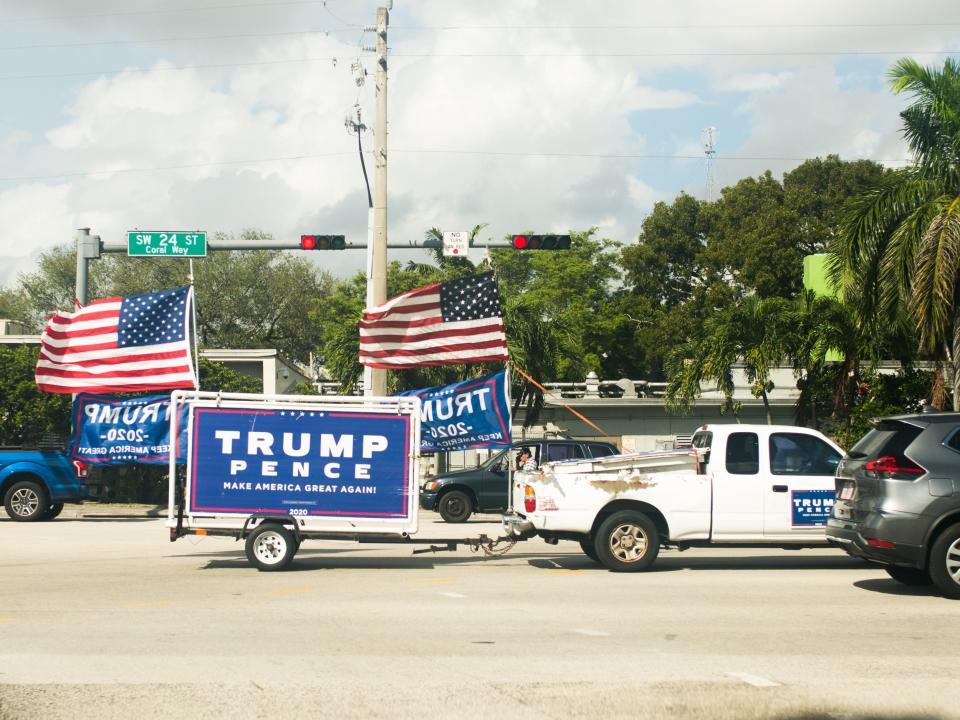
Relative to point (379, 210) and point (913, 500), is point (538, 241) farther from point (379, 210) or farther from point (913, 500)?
point (913, 500)

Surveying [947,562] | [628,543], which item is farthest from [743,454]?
[947,562]

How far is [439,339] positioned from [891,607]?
28.6ft

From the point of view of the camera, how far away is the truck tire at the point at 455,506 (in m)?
22.1

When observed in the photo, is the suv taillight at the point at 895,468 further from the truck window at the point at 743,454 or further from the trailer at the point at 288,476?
the trailer at the point at 288,476

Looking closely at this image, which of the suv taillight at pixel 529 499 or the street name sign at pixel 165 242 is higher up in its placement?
the street name sign at pixel 165 242

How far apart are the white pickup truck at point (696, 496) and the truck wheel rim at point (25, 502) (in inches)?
461

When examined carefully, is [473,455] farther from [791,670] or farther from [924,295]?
[791,670]

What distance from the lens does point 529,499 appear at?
13.4m

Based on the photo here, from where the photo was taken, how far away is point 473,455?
36.7m

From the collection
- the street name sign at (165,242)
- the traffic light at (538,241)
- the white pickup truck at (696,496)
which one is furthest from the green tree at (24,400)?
the white pickup truck at (696,496)

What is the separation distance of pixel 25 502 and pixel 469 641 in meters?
14.6

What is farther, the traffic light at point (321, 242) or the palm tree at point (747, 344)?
the palm tree at point (747, 344)

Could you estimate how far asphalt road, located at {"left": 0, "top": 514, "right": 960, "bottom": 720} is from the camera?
677cm

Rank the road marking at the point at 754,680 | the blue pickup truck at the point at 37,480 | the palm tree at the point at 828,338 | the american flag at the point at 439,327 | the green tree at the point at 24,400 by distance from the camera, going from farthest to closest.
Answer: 1. the green tree at the point at 24,400
2. the palm tree at the point at 828,338
3. the blue pickup truck at the point at 37,480
4. the american flag at the point at 439,327
5. the road marking at the point at 754,680
